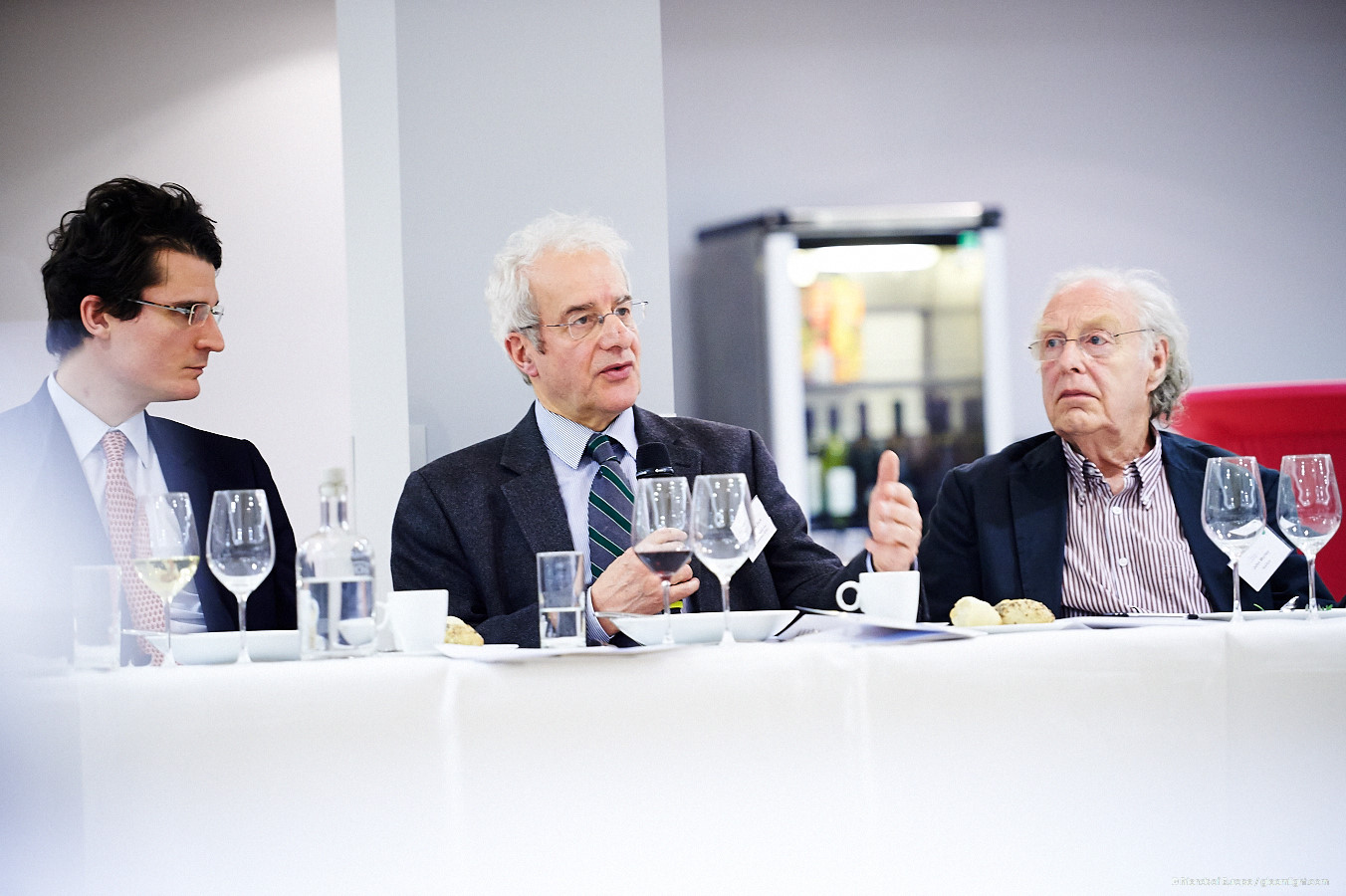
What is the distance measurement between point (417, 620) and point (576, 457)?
3.15ft

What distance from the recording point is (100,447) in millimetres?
2131

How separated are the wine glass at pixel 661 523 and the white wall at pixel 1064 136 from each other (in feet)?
11.2

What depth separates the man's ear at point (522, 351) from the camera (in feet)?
7.77

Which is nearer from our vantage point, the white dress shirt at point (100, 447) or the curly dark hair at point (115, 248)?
the white dress shirt at point (100, 447)

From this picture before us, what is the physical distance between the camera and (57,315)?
2.34 m

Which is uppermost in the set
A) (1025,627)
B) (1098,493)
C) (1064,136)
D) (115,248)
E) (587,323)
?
(1064,136)

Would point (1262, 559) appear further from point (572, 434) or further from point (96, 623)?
point (96, 623)

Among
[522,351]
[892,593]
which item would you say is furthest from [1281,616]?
[522,351]

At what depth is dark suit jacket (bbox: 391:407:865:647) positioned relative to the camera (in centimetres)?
213

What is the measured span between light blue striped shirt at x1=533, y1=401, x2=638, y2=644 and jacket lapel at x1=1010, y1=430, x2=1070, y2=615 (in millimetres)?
693

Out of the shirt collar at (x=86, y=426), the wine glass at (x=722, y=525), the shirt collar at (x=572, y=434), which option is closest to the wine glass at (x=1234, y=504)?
the wine glass at (x=722, y=525)

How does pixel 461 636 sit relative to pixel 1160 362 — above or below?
below

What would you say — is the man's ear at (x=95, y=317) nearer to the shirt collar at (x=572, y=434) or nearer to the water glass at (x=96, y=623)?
the shirt collar at (x=572, y=434)

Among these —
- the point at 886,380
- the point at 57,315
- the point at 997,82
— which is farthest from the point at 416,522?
the point at 997,82
